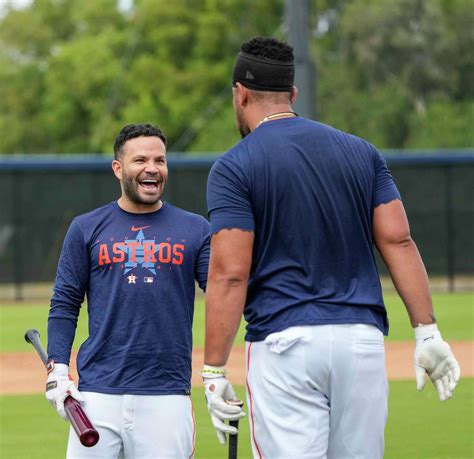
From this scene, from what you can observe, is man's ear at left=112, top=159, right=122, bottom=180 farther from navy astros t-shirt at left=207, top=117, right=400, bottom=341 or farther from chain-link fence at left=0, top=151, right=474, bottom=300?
chain-link fence at left=0, top=151, right=474, bottom=300

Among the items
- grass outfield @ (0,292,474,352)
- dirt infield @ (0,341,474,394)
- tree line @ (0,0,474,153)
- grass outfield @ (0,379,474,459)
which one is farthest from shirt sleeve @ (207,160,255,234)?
tree line @ (0,0,474,153)

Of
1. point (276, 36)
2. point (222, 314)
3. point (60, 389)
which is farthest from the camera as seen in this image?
point (276, 36)

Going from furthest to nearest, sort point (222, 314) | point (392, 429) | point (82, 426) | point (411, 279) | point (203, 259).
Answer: point (392, 429) < point (203, 259) < point (82, 426) < point (411, 279) < point (222, 314)

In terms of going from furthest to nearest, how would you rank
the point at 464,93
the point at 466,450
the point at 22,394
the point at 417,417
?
the point at 464,93
the point at 22,394
the point at 417,417
the point at 466,450

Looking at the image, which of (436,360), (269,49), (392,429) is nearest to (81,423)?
(436,360)

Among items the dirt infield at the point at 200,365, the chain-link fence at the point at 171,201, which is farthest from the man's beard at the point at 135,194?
the chain-link fence at the point at 171,201

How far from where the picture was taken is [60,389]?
510cm

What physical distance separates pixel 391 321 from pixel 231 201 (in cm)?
1597

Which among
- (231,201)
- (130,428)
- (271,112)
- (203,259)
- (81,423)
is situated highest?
(271,112)

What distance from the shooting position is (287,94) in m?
4.64

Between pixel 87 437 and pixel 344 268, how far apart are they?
1.22 metres

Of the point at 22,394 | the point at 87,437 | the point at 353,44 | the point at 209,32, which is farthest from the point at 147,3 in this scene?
the point at 87,437

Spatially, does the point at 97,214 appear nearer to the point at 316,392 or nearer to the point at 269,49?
the point at 269,49

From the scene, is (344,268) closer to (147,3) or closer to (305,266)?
(305,266)
